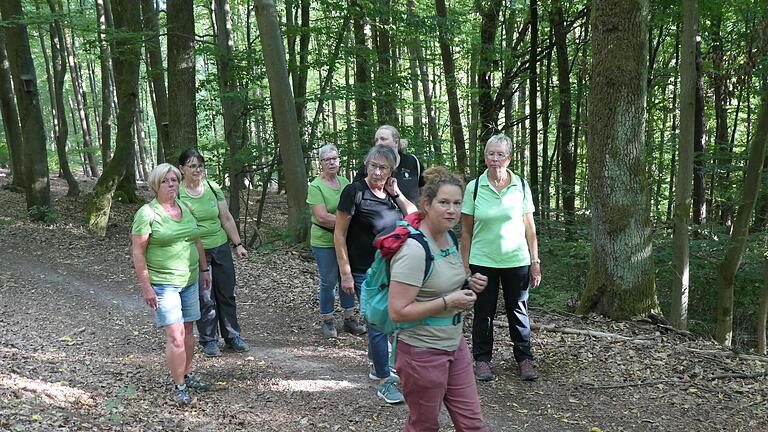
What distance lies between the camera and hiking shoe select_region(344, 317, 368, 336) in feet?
21.8

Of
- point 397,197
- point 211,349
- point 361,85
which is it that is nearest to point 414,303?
point 397,197

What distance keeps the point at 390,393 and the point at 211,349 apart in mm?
2078

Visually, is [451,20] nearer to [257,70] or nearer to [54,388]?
[257,70]

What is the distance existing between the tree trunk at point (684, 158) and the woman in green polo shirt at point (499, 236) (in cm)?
359

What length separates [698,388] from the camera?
528 cm

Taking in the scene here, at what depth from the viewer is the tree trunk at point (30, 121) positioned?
13203 millimetres

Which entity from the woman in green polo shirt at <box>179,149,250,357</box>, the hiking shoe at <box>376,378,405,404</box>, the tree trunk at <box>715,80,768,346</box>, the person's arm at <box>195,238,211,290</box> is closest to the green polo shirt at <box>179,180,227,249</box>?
the woman in green polo shirt at <box>179,149,250,357</box>

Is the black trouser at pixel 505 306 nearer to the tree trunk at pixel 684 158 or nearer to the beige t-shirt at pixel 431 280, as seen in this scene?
the beige t-shirt at pixel 431 280

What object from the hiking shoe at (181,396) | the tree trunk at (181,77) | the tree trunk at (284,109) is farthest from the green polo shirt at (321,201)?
the tree trunk at (181,77)

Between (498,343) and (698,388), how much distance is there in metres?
1.88

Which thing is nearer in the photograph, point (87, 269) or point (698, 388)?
point (698, 388)

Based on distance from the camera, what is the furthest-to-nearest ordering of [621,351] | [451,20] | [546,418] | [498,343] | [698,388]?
[451,20] → [498,343] → [621,351] → [698,388] → [546,418]

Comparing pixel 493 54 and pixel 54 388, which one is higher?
pixel 493 54

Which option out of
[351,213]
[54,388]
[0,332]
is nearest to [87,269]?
[0,332]
